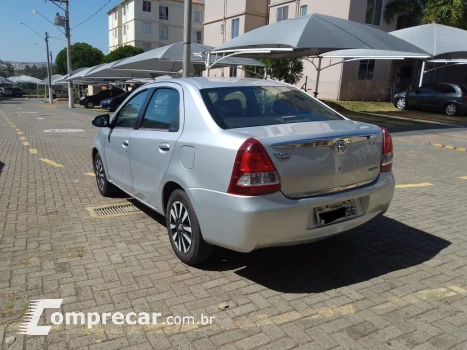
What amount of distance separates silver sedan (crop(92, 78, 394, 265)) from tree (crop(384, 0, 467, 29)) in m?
23.6

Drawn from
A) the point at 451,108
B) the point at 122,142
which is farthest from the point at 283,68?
the point at 122,142

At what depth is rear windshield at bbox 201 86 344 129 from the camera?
136 inches

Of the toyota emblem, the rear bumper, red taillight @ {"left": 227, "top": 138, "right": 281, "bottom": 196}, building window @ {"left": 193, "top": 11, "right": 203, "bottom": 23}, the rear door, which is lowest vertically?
the rear bumper

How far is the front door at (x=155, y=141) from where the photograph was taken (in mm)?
3760

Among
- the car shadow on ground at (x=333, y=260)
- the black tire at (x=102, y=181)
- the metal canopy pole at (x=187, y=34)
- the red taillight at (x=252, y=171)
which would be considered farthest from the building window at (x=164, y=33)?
the red taillight at (x=252, y=171)

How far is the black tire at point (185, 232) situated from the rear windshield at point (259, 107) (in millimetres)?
771

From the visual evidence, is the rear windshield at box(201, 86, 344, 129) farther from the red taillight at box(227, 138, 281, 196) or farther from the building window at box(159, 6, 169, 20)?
the building window at box(159, 6, 169, 20)

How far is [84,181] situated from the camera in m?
6.82

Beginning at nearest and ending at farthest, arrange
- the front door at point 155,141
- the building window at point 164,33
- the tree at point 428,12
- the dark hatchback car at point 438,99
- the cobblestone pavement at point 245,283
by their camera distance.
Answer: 1. the cobblestone pavement at point 245,283
2. the front door at point 155,141
3. the dark hatchback car at point 438,99
4. the tree at point 428,12
5. the building window at point 164,33

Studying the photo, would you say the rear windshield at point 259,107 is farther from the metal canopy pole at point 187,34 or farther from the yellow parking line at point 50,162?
the metal canopy pole at point 187,34

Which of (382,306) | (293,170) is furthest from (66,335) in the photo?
(382,306)

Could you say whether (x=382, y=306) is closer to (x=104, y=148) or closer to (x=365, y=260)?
(x=365, y=260)

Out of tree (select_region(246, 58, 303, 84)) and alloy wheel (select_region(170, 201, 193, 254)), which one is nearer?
alloy wheel (select_region(170, 201, 193, 254))

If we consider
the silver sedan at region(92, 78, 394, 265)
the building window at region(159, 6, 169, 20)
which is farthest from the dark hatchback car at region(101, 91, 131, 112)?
the building window at region(159, 6, 169, 20)
